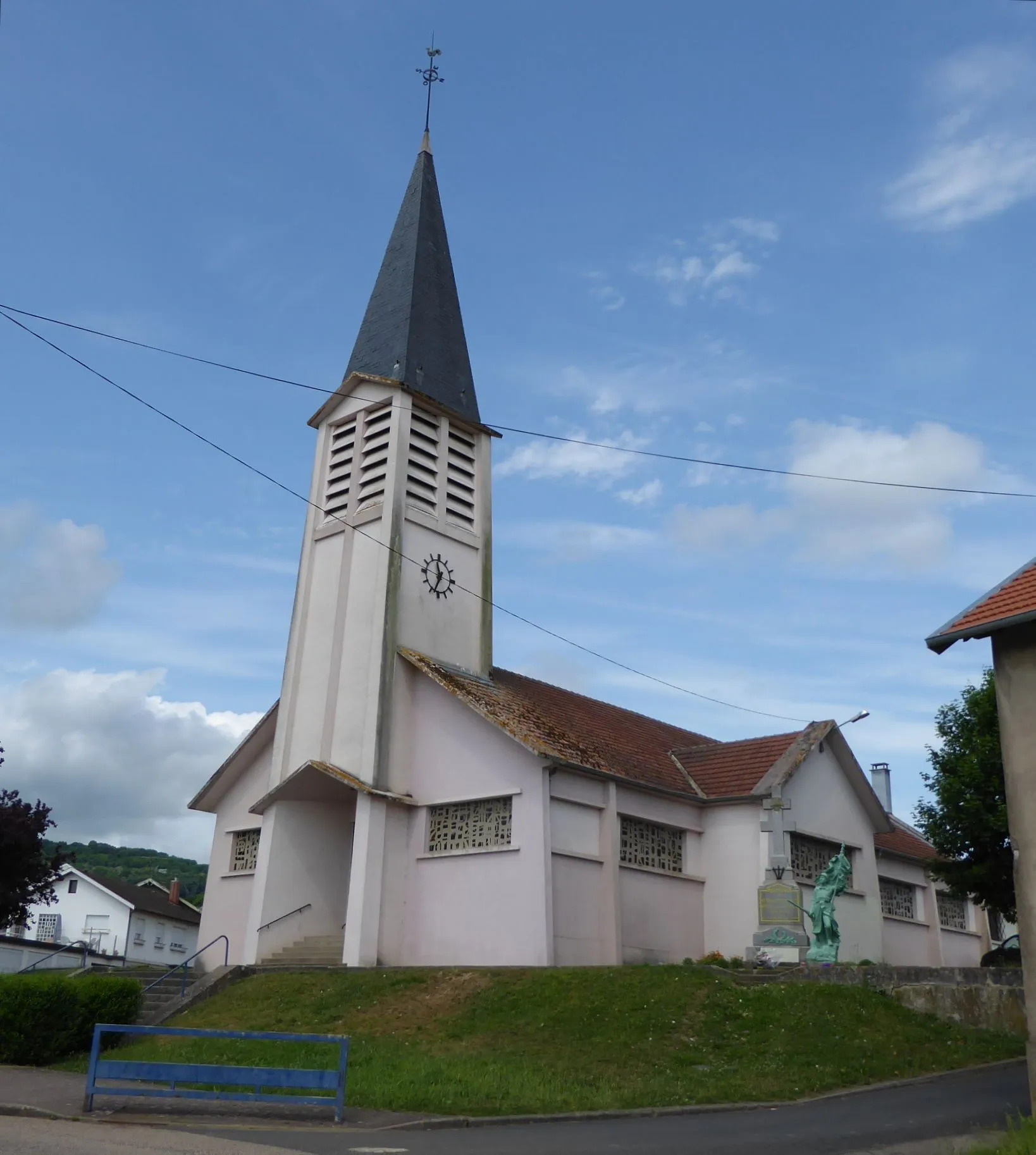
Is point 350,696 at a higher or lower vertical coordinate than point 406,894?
higher

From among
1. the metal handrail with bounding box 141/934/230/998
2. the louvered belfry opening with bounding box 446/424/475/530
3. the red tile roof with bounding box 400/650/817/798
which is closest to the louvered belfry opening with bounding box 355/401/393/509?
the louvered belfry opening with bounding box 446/424/475/530

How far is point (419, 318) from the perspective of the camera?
28.6 m

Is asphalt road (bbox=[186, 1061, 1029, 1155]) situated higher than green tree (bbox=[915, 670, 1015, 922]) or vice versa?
green tree (bbox=[915, 670, 1015, 922])

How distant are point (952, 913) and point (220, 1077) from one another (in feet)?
89.7

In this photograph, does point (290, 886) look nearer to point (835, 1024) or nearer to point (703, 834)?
point (703, 834)

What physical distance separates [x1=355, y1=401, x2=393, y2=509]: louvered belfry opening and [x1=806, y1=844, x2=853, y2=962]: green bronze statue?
40.1 feet

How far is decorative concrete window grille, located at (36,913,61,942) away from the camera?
55.2 metres

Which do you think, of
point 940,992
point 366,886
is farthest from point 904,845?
point 366,886

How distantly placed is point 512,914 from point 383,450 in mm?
10789

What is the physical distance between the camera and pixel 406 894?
23000mm

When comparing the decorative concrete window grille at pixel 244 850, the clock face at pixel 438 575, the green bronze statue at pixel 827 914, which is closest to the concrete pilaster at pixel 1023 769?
the green bronze statue at pixel 827 914

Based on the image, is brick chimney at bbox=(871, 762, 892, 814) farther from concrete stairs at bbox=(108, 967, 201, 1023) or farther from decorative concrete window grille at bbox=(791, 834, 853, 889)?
concrete stairs at bbox=(108, 967, 201, 1023)

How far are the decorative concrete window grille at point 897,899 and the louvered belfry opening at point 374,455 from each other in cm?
1614

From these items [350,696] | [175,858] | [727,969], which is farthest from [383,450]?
[175,858]
